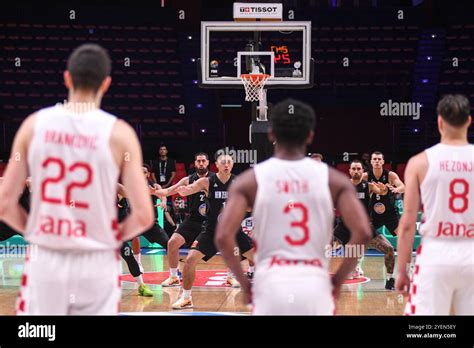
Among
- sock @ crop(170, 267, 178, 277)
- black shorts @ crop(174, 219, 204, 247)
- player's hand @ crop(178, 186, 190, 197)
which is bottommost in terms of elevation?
sock @ crop(170, 267, 178, 277)

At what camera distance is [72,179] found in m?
3.25

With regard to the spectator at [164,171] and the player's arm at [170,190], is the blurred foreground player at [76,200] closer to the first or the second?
the player's arm at [170,190]

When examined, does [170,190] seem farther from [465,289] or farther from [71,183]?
[71,183]

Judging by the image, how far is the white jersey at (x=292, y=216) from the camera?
3311mm

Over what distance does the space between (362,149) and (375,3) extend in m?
6.11

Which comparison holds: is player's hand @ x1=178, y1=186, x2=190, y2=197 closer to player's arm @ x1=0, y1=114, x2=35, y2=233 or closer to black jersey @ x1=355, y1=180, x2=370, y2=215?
black jersey @ x1=355, y1=180, x2=370, y2=215

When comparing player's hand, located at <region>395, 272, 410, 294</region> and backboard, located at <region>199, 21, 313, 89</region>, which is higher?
backboard, located at <region>199, 21, 313, 89</region>

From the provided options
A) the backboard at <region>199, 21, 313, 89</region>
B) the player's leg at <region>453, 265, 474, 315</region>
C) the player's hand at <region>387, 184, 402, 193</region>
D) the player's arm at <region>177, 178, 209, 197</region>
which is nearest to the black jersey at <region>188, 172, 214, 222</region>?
the player's arm at <region>177, 178, 209, 197</region>

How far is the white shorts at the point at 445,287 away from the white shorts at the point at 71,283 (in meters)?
1.79

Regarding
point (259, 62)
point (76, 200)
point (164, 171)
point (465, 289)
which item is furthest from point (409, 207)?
point (164, 171)

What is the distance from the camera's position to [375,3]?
2303cm

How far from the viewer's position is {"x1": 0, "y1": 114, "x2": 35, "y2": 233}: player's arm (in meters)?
3.31

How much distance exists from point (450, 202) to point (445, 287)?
478 mm

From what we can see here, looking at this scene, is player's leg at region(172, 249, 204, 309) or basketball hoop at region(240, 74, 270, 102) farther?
basketball hoop at region(240, 74, 270, 102)
